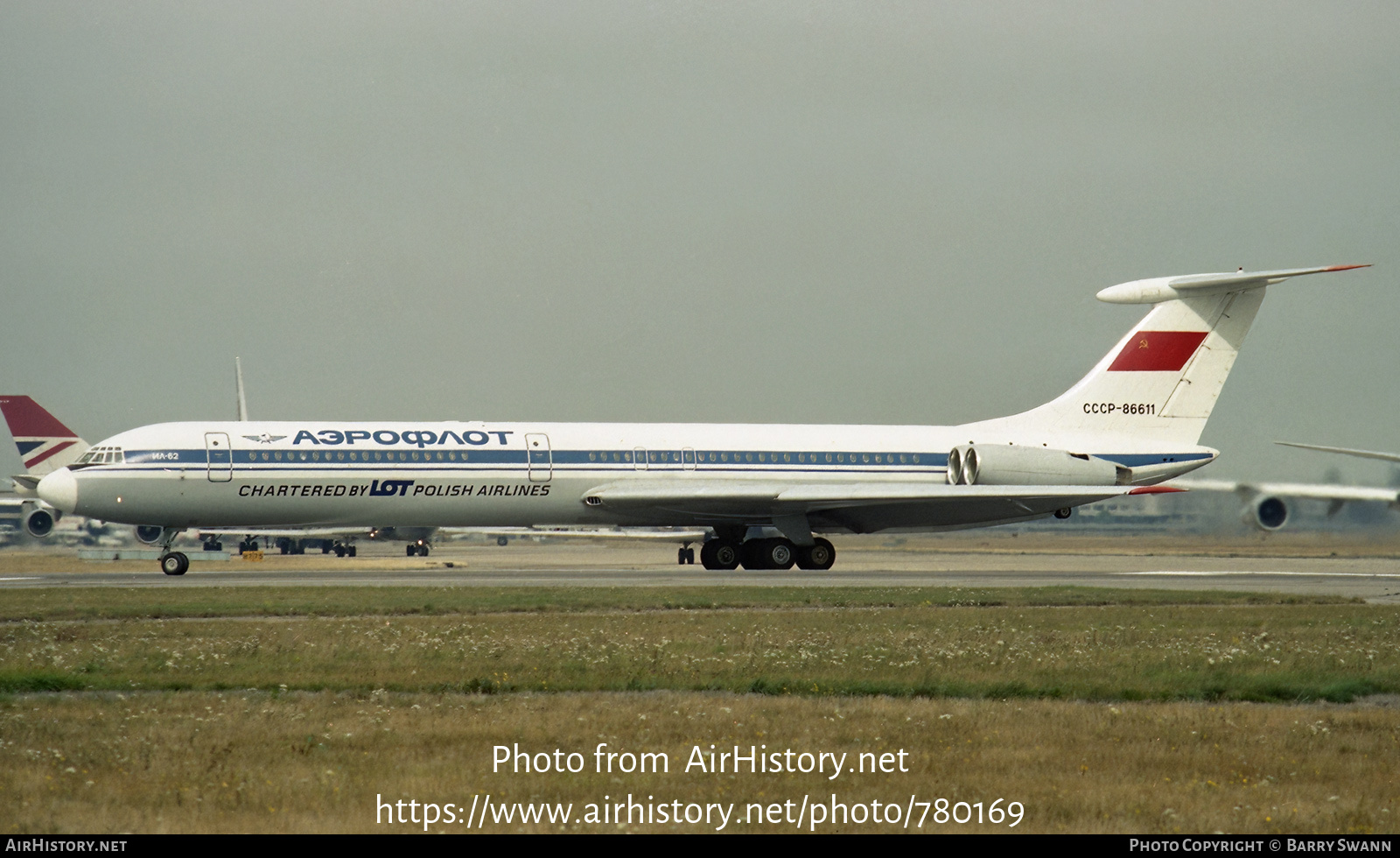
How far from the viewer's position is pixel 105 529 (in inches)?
3681

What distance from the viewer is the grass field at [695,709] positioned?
9086 millimetres

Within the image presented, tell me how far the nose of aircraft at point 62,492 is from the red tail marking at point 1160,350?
28912 mm

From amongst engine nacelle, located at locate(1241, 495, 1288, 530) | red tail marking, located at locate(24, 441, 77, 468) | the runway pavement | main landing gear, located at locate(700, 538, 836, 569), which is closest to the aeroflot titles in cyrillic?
Result: the runway pavement

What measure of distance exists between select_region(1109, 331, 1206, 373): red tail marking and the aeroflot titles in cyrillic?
61.1 ft

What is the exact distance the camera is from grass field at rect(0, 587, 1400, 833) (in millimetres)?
9086

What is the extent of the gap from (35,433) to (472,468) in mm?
32901

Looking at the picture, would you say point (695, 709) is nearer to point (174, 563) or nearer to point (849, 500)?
point (849, 500)

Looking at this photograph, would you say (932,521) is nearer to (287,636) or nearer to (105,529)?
(287,636)

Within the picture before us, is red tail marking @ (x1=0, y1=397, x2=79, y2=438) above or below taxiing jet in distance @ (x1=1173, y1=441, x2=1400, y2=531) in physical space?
above

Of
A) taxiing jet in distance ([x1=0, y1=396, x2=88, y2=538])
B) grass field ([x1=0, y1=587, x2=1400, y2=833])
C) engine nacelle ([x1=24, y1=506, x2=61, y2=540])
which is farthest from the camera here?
taxiing jet in distance ([x1=0, y1=396, x2=88, y2=538])

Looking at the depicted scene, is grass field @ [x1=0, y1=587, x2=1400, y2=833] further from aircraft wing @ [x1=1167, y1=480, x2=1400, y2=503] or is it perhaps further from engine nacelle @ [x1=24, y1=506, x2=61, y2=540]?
engine nacelle @ [x1=24, y1=506, x2=61, y2=540]

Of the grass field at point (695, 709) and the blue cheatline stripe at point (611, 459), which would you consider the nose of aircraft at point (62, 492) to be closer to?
the blue cheatline stripe at point (611, 459)

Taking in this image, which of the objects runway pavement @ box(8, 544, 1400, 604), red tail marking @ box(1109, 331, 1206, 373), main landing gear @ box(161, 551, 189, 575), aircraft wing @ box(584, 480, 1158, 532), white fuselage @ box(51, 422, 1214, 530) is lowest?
runway pavement @ box(8, 544, 1400, 604)

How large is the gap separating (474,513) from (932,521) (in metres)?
12.9
